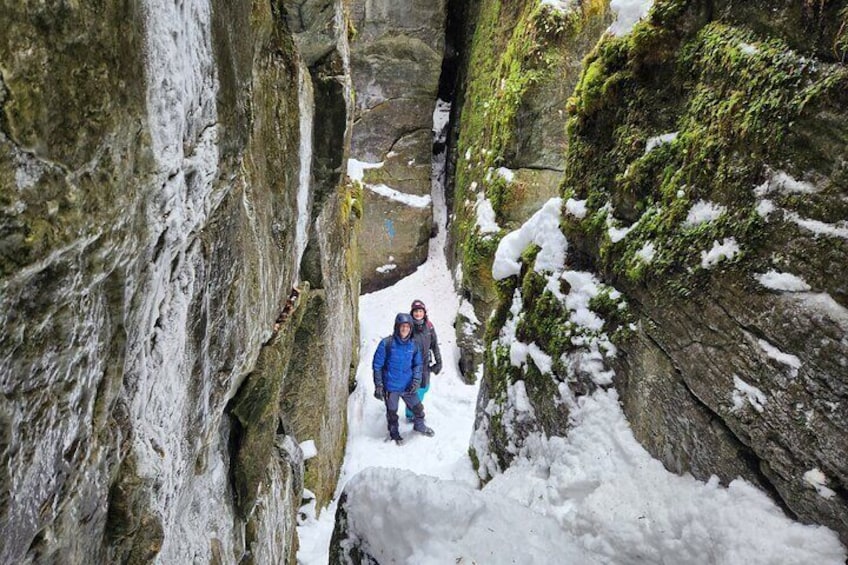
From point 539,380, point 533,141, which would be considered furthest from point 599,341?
point 533,141

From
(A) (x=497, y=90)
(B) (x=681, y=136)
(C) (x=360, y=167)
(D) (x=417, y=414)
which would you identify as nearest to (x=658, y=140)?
(B) (x=681, y=136)

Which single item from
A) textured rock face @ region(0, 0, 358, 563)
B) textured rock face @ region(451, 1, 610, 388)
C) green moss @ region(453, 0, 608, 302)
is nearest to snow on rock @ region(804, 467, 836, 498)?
textured rock face @ region(0, 0, 358, 563)

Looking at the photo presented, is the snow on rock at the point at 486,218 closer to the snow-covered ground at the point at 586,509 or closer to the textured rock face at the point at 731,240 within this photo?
the snow-covered ground at the point at 586,509

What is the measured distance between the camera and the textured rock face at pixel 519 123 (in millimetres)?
9438

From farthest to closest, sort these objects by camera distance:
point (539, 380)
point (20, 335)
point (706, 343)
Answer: point (539, 380), point (706, 343), point (20, 335)

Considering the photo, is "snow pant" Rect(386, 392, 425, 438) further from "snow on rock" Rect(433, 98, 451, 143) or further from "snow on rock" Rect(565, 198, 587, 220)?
"snow on rock" Rect(433, 98, 451, 143)

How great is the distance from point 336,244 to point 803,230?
5.74m

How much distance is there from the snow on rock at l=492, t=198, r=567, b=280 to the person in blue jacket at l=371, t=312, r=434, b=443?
2303 millimetres

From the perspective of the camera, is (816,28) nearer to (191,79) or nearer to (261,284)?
(191,79)

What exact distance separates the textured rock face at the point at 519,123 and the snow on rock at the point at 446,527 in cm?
700

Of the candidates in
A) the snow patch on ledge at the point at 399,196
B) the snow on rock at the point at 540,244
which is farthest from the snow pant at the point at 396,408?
the snow patch on ledge at the point at 399,196

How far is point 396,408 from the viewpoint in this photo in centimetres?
766

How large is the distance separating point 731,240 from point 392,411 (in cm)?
584

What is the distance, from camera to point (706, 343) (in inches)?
113
